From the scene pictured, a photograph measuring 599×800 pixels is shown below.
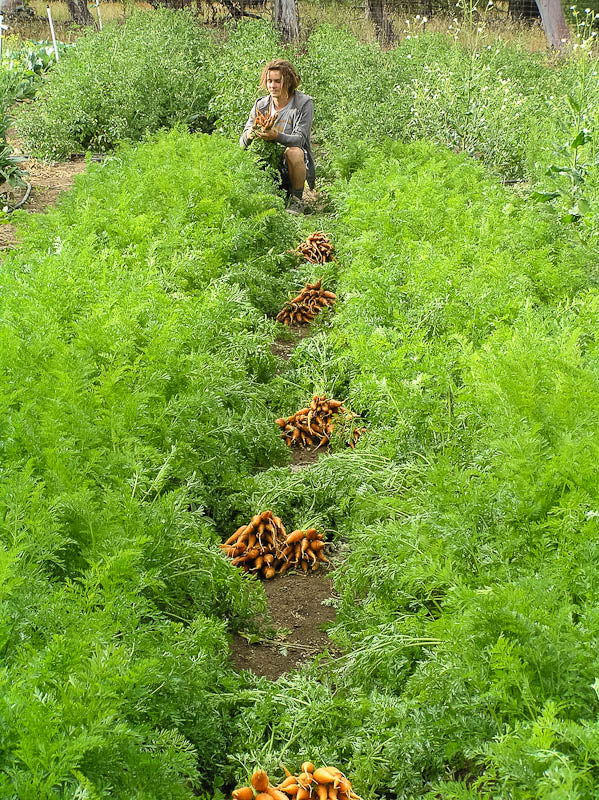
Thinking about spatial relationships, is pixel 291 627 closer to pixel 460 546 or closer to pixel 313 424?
pixel 460 546

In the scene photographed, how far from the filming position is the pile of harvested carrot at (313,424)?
16.9ft

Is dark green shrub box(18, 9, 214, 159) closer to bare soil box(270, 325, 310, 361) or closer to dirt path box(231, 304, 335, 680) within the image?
bare soil box(270, 325, 310, 361)

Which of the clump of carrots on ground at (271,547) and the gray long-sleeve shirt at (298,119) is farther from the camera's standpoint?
the gray long-sleeve shirt at (298,119)

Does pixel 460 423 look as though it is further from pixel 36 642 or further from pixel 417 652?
pixel 36 642

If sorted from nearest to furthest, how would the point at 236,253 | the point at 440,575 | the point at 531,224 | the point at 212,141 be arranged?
the point at 440,575 < the point at 531,224 < the point at 236,253 < the point at 212,141

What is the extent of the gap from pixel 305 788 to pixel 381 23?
72.2 ft

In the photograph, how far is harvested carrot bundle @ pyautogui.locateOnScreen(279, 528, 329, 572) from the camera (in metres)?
4.06

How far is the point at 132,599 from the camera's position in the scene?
2.51 meters

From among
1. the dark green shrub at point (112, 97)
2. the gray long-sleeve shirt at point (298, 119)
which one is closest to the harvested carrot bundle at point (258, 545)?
the gray long-sleeve shirt at point (298, 119)

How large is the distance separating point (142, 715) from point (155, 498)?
1.06 metres

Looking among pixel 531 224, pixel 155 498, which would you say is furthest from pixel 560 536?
pixel 531 224

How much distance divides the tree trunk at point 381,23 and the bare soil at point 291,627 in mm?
20009

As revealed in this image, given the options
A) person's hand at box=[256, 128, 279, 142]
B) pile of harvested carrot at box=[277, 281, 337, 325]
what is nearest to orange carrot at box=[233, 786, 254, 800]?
pile of harvested carrot at box=[277, 281, 337, 325]

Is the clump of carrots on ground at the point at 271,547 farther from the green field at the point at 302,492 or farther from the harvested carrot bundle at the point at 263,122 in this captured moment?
the harvested carrot bundle at the point at 263,122
